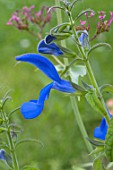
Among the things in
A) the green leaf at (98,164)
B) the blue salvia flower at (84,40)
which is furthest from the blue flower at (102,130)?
the blue salvia flower at (84,40)

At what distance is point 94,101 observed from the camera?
127 cm

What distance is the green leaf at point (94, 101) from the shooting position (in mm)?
1269

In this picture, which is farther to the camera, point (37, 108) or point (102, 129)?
point (102, 129)

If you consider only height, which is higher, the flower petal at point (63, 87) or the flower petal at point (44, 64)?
the flower petal at point (44, 64)

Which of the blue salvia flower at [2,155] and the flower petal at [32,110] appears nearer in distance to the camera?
the flower petal at [32,110]

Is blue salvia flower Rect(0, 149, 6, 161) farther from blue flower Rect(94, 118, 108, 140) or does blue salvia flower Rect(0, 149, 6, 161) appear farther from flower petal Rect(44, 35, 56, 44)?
flower petal Rect(44, 35, 56, 44)

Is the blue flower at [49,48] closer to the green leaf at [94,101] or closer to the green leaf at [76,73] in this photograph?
the green leaf at [94,101]

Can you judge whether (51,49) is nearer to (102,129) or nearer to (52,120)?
(102,129)

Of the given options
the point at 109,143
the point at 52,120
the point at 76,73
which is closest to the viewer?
the point at 109,143

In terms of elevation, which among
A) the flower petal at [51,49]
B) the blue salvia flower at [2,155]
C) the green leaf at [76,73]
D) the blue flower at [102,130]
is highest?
the flower petal at [51,49]

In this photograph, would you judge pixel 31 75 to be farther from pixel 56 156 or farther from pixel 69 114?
pixel 56 156

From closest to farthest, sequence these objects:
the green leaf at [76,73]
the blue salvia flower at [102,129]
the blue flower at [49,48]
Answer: the blue flower at [49,48] → the blue salvia flower at [102,129] → the green leaf at [76,73]

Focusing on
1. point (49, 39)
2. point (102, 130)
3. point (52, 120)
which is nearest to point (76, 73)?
point (102, 130)

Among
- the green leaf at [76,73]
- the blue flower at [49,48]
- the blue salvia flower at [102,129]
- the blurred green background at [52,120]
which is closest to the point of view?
the blue flower at [49,48]
